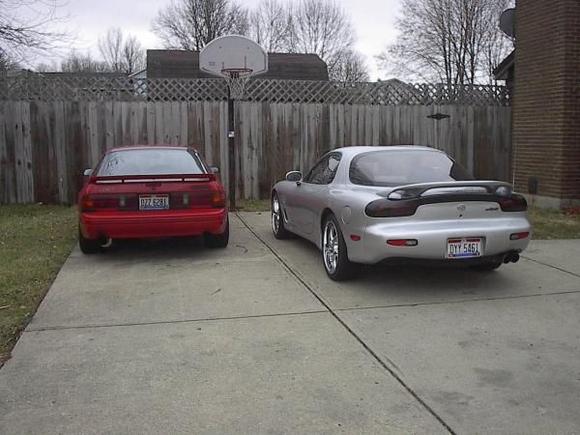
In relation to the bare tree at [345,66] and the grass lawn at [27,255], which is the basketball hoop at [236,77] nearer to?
the grass lawn at [27,255]

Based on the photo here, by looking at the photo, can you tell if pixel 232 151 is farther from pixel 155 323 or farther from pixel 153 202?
pixel 155 323

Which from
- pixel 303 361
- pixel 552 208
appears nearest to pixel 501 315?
pixel 303 361

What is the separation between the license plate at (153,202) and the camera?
22.3 ft

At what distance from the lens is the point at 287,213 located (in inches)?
310

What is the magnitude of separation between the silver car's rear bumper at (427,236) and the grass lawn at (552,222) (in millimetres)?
3340

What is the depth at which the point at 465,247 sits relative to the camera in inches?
210

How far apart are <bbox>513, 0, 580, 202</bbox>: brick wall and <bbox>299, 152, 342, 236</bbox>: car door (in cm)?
566

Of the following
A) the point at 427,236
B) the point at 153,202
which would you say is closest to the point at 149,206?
the point at 153,202

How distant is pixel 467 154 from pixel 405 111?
1.72m

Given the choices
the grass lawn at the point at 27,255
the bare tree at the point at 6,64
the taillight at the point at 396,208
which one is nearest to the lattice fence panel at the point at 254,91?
the bare tree at the point at 6,64

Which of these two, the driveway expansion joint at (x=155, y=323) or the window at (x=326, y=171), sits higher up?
the window at (x=326, y=171)

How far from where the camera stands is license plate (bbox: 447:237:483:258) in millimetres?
5281

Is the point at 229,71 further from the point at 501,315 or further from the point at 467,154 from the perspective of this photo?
the point at 501,315

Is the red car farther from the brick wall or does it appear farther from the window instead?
the brick wall
